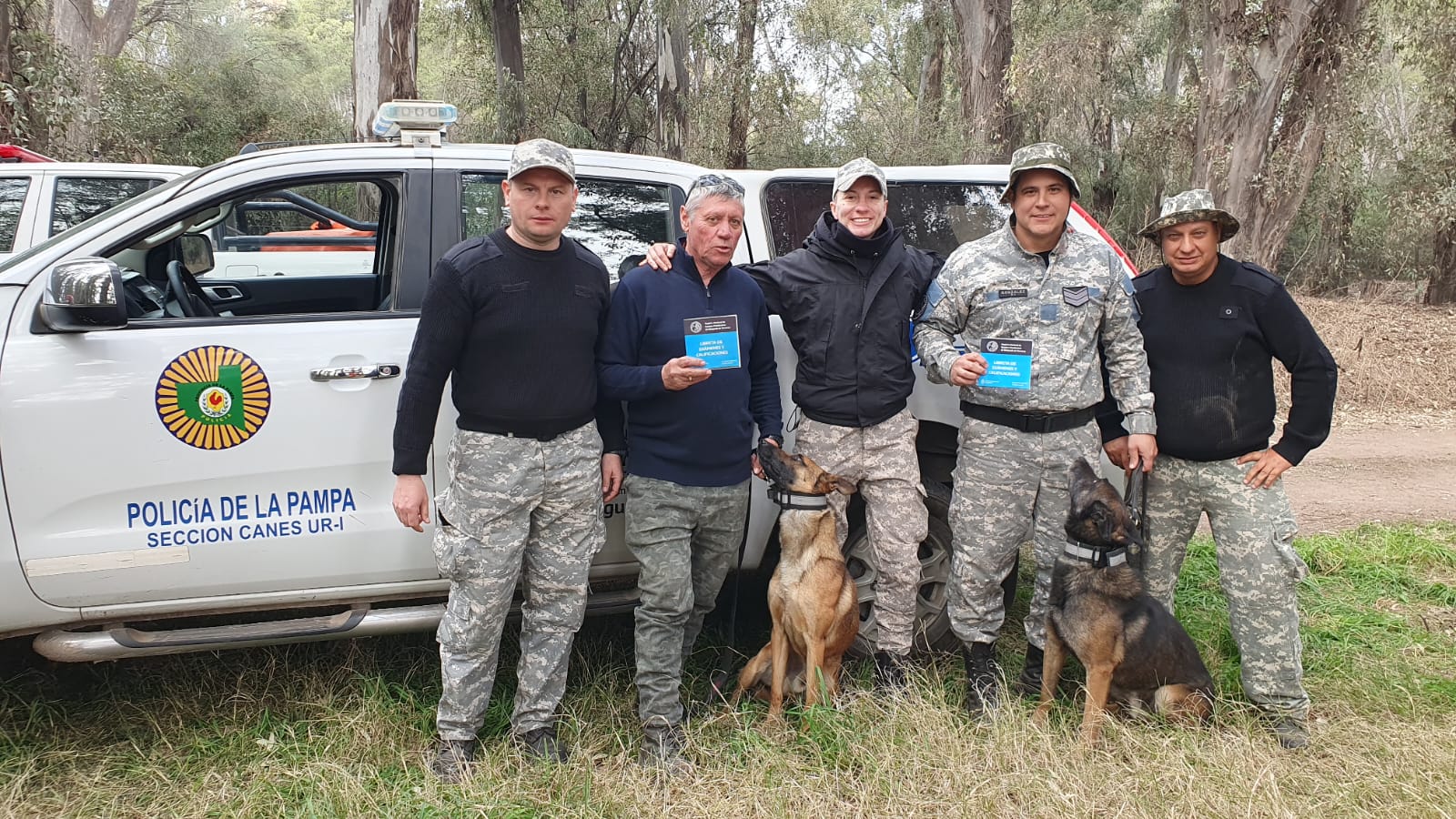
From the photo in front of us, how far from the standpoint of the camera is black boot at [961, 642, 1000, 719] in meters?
3.48

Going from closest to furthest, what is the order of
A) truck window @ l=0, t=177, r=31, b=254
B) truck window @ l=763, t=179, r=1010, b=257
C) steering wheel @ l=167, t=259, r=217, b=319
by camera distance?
steering wheel @ l=167, t=259, r=217, b=319, truck window @ l=763, t=179, r=1010, b=257, truck window @ l=0, t=177, r=31, b=254

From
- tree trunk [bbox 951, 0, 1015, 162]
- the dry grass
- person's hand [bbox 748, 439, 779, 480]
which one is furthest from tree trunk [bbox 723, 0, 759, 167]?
person's hand [bbox 748, 439, 779, 480]

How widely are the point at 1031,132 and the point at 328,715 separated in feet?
44.0

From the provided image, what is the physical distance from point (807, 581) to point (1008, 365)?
0.97m

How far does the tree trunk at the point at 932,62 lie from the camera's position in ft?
61.8

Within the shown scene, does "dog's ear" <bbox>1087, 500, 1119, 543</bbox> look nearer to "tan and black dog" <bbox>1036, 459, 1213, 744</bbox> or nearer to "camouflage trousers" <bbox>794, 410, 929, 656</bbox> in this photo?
"tan and black dog" <bbox>1036, 459, 1213, 744</bbox>

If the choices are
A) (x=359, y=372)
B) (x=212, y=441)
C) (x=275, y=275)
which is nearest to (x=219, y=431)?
(x=212, y=441)

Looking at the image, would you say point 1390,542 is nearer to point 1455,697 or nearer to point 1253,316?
point 1455,697

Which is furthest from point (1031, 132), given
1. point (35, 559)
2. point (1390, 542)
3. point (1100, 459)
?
point (35, 559)

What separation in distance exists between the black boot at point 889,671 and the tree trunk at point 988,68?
36.9 ft

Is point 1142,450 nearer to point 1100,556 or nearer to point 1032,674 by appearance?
point 1100,556

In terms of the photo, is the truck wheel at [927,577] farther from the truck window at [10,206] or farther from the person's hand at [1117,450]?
the truck window at [10,206]

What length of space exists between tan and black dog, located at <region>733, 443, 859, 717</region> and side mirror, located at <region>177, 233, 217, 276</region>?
2.64 m

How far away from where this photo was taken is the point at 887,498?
11.2 feet
